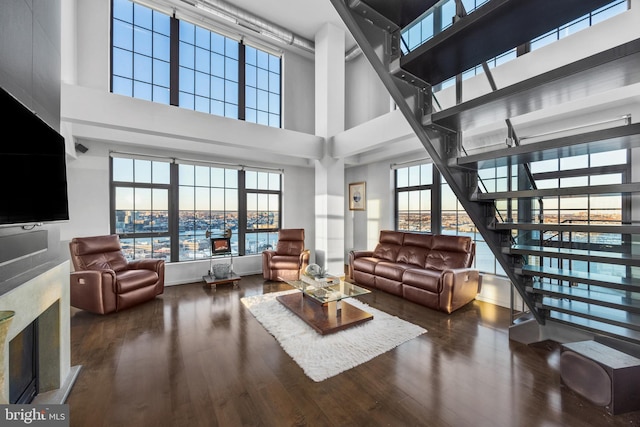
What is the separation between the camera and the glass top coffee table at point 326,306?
2.87 m

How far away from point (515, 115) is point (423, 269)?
3.29 meters

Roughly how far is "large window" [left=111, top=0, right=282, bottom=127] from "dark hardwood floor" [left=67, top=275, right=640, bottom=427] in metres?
3.79

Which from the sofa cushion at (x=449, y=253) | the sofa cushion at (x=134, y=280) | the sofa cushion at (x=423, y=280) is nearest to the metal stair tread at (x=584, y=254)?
the sofa cushion at (x=423, y=280)

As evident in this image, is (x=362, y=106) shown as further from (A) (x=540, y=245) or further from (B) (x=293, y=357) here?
(B) (x=293, y=357)

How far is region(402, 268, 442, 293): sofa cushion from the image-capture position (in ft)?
11.5

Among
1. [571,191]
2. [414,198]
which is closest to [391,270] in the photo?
[414,198]

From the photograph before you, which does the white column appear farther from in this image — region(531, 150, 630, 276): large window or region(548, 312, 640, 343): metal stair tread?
region(548, 312, 640, 343): metal stair tread

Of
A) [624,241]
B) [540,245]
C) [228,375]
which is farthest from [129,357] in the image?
[624,241]

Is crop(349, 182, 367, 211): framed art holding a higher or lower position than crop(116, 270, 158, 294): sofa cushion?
higher

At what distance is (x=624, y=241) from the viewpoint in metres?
1.77

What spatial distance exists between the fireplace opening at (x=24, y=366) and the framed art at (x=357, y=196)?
17.6 feet

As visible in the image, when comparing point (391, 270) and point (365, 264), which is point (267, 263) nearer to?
point (365, 264)

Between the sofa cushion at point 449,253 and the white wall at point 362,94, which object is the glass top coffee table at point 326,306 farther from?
the white wall at point 362,94

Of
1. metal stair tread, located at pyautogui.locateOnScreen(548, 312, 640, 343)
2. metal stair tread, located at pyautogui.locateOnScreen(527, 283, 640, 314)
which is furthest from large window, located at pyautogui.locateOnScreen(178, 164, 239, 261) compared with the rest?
metal stair tread, located at pyautogui.locateOnScreen(548, 312, 640, 343)
